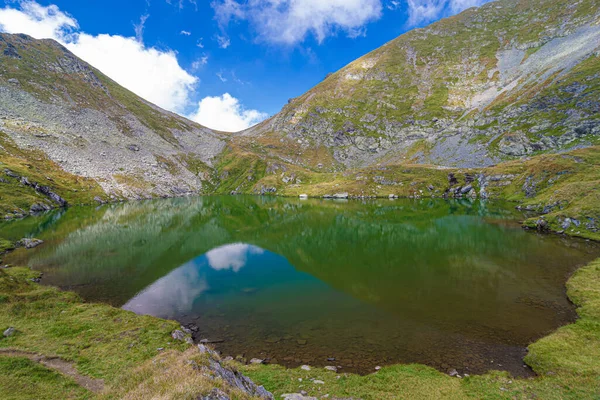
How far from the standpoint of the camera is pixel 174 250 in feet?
202

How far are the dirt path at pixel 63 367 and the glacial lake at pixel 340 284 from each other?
32.3 feet

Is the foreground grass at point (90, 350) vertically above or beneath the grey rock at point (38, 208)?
above

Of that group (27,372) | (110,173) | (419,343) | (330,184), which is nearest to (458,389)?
(419,343)

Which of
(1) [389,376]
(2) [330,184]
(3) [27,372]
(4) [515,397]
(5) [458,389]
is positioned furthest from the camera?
(2) [330,184]

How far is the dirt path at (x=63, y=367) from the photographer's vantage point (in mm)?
15758

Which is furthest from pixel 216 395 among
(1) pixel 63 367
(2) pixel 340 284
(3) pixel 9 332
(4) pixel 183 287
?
(4) pixel 183 287

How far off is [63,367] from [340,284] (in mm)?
31464

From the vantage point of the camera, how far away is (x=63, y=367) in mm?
17703

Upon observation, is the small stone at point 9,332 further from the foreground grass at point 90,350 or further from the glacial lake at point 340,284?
the glacial lake at point 340,284

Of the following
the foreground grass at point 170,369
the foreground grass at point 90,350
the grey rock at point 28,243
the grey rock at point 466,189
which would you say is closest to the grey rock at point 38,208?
the grey rock at point 28,243

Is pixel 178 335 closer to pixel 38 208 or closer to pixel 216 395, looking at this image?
pixel 216 395

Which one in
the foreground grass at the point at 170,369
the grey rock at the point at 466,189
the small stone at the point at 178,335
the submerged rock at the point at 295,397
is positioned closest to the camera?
the foreground grass at the point at 170,369

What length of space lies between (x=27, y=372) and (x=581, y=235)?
86301mm

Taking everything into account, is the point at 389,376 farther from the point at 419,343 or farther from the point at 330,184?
the point at 330,184
